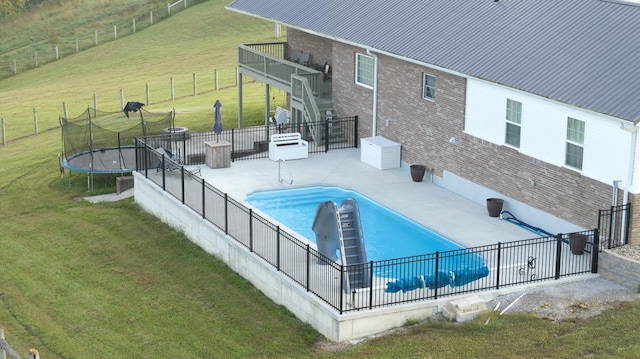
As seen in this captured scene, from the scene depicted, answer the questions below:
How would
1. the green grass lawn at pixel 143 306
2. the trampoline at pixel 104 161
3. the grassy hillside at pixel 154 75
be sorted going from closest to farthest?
the green grass lawn at pixel 143 306, the trampoline at pixel 104 161, the grassy hillside at pixel 154 75

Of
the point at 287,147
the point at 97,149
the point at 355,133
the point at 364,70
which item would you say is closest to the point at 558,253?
the point at 287,147

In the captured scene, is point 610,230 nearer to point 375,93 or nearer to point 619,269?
point 619,269

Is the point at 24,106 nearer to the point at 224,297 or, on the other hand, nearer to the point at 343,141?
the point at 343,141

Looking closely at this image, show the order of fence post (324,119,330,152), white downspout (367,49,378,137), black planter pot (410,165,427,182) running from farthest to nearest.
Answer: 1. fence post (324,119,330,152)
2. white downspout (367,49,378,137)
3. black planter pot (410,165,427,182)

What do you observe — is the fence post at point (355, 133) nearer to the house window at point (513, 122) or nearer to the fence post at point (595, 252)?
the house window at point (513, 122)

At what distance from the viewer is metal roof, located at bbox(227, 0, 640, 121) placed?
2670 cm

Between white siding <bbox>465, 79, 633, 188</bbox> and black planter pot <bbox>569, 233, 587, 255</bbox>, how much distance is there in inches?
58.3

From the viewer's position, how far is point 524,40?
3022 centimetres

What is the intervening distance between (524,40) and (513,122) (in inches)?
91.7

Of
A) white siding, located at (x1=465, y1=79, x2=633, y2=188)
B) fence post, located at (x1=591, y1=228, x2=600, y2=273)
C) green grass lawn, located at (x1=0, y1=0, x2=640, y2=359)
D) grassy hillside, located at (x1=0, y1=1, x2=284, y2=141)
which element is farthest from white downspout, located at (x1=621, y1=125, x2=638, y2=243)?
grassy hillside, located at (x1=0, y1=1, x2=284, y2=141)

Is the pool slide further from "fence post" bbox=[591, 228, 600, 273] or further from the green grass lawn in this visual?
"fence post" bbox=[591, 228, 600, 273]

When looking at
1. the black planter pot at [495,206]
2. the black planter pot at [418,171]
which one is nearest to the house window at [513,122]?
the black planter pot at [495,206]

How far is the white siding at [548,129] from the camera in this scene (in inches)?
1025

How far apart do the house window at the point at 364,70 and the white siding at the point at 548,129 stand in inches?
239
